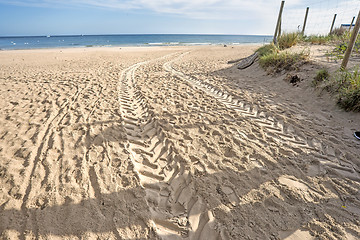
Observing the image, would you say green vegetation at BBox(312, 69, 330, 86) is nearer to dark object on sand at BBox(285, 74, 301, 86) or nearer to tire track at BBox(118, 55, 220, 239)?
dark object on sand at BBox(285, 74, 301, 86)

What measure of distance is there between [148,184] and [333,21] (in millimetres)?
19811

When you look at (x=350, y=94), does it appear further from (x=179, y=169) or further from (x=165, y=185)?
(x=165, y=185)

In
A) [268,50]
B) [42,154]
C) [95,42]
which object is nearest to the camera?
[42,154]

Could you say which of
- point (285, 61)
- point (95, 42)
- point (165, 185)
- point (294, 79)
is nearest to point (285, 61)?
point (285, 61)

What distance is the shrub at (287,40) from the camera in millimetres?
9469

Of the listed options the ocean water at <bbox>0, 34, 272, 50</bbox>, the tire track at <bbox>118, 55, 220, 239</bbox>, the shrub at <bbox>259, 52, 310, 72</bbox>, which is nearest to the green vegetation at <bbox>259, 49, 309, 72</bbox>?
the shrub at <bbox>259, 52, 310, 72</bbox>

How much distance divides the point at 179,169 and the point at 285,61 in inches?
263

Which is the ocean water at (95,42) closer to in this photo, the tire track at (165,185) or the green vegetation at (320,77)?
the green vegetation at (320,77)

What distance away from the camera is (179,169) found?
2602 mm

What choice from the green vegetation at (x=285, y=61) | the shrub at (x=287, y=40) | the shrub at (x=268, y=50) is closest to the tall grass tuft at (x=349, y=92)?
the green vegetation at (x=285, y=61)

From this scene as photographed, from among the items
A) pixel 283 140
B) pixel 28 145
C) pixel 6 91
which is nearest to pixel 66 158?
pixel 28 145

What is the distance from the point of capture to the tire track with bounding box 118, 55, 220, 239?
74.4 inches

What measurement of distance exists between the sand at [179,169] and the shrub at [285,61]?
2.39 meters

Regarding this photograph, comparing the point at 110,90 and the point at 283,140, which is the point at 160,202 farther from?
the point at 110,90
